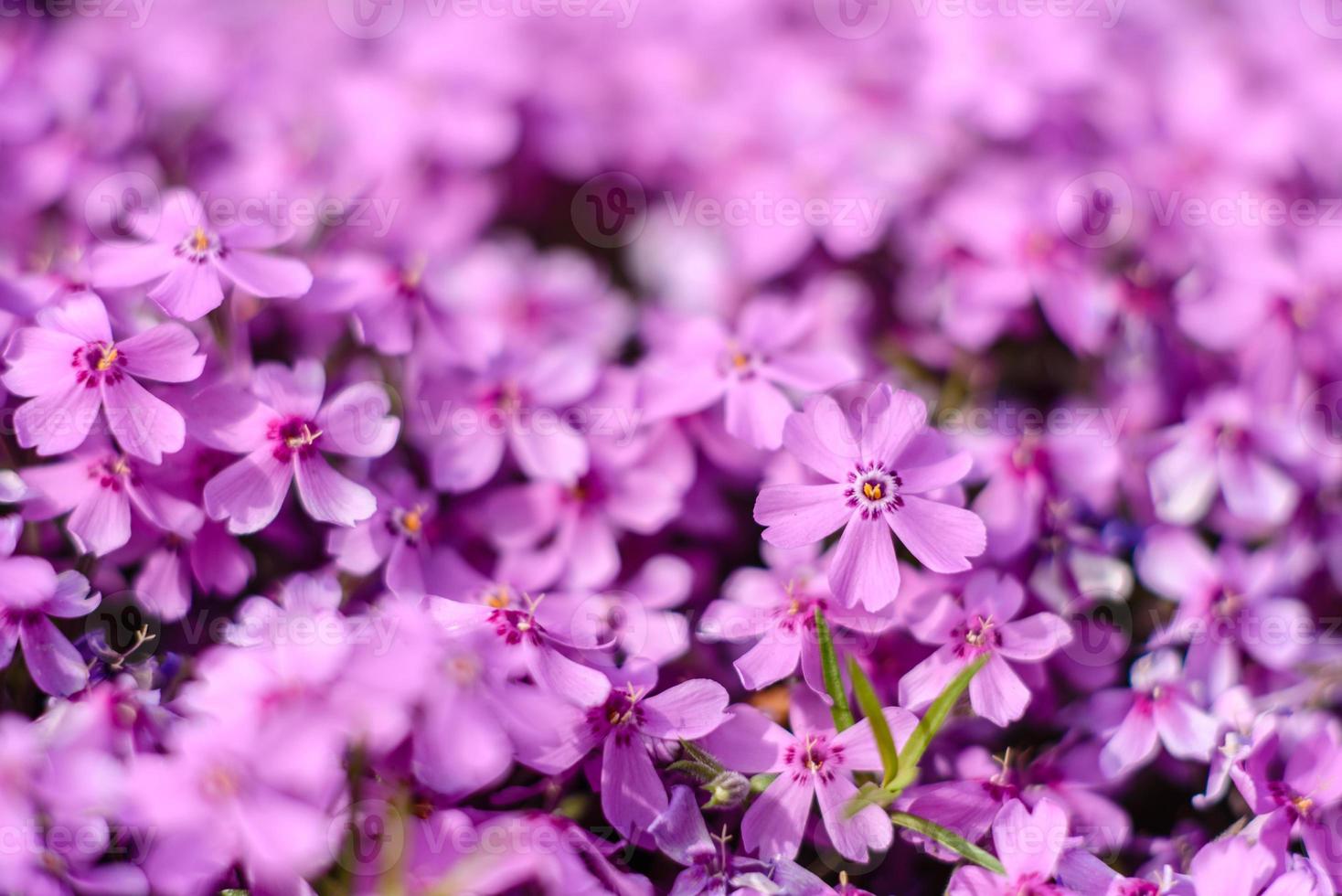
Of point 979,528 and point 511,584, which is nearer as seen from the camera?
point 979,528

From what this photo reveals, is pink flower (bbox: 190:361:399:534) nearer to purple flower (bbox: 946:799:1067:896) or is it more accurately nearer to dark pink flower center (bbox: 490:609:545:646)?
dark pink flower center (bbox: 490:609:545:646)

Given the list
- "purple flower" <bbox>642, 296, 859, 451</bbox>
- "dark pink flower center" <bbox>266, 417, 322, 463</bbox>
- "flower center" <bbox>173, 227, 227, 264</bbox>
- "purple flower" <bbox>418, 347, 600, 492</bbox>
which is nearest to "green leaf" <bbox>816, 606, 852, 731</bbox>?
"purple flower" <bbox>642, 296, 859, 451</bbox>

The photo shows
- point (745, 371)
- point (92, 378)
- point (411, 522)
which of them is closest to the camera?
point (92, 378)

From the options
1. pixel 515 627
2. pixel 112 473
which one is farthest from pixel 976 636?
pixel 112 473

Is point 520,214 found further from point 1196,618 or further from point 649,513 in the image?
point 1196,618

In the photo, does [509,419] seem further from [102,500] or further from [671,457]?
[102,500]

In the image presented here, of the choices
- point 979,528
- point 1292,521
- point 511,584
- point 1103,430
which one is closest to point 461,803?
point 511,584

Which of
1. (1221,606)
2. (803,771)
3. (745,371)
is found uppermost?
(745,371)
